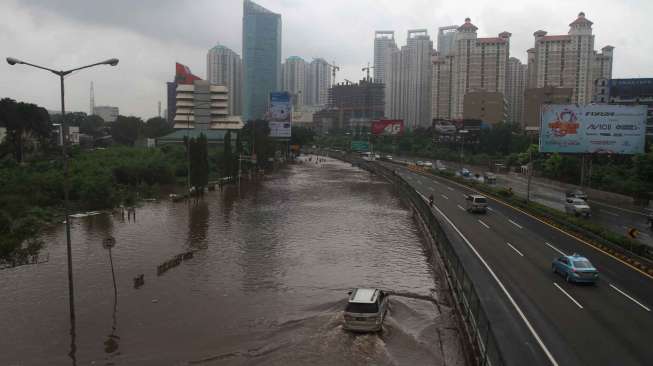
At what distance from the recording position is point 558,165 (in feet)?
230

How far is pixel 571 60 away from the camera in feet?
478

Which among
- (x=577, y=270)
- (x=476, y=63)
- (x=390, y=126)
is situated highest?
(x=476, y=63)

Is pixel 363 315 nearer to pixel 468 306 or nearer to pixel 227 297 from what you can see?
pixel 468 306

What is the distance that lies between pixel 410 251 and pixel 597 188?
132 feet

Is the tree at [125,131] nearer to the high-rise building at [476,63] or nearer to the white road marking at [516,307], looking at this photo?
the high-rise building at [476,63]

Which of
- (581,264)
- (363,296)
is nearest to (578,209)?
(581,264)

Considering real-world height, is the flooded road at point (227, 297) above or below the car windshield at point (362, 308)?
below

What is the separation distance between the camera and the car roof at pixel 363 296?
18109 millimetres

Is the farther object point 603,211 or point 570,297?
point 603,211

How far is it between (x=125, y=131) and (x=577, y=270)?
145716mm

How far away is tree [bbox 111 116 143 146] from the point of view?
494 feet

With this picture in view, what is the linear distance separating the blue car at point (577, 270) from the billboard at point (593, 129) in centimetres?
3212

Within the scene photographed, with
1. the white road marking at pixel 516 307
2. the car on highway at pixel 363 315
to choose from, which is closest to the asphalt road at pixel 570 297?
the white road marking at pixel 516 307

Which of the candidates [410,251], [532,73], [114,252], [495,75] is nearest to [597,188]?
[410,251]
